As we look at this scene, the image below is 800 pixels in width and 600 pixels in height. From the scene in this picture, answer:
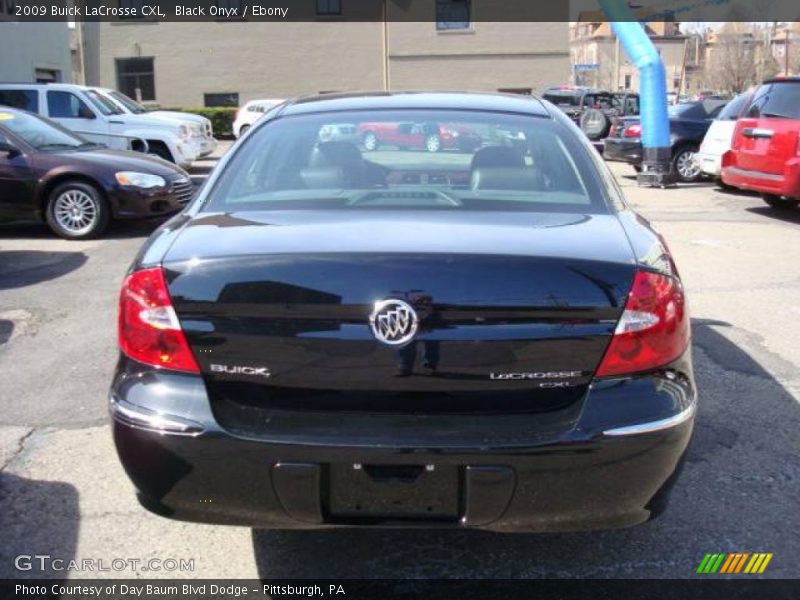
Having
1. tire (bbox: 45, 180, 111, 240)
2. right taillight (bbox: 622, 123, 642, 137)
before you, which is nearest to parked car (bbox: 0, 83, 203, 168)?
tire (bbox: 45, 180, 111, 240)

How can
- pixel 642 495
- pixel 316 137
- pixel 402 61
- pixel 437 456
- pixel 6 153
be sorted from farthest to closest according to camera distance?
pixel 402 61 → pixel 6 153 → pixel 316 137 → pixel 642 495 → pixel 437 456

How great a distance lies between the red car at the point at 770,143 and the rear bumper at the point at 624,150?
4.30 meters

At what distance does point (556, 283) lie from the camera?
92.7 inches

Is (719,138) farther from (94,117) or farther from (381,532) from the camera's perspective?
(381,532)

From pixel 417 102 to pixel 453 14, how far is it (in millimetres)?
33635

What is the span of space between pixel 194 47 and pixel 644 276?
118 ft

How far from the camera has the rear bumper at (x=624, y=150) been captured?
1558cm

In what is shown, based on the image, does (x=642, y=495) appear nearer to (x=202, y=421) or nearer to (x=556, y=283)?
(x=556, y=283)

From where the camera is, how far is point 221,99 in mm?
35969

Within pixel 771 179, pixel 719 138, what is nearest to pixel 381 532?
pixel 771 179

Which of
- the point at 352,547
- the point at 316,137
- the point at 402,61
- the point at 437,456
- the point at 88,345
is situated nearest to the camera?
the point at 437,456

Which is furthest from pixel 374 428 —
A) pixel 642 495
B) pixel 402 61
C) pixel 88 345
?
pixel 402 61

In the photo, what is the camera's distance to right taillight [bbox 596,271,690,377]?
2.40 m

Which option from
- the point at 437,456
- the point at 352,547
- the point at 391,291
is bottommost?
the point at 352,547
